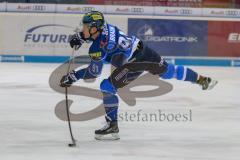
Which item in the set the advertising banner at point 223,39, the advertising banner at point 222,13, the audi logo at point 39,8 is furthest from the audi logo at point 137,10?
the audi logo at point 39,8

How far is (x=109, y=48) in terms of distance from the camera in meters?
6.82

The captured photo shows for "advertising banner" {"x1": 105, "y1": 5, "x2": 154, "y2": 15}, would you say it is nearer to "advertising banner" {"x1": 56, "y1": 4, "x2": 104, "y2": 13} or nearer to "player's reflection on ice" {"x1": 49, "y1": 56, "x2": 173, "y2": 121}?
"advertising banner" {"x1": 56, "y1": 4, "x2": 104, "y2": 13}

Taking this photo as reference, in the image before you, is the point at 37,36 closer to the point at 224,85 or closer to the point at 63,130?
the point at 224,85

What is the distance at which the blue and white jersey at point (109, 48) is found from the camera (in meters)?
6.78

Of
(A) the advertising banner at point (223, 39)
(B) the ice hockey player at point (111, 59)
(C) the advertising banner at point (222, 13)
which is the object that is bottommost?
(A) the advertising banner at point (223, 39)

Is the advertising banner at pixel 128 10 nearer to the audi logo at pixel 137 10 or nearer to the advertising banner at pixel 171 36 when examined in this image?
the audi logo at pixel 137 10

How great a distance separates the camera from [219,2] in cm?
1734

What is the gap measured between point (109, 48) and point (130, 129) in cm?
137

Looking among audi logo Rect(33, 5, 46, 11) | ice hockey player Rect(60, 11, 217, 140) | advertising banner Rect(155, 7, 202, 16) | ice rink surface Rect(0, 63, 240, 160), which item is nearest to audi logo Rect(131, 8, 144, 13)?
advertising banner Rect(155, 7, 202, 16)

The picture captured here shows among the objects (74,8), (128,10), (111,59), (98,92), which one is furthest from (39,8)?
(111,59)

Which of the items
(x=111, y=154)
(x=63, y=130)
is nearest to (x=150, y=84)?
(x=63, y=130)

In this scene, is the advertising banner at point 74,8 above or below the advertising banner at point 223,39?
above

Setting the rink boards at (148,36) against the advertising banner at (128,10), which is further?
the advertising banner at (128,10)

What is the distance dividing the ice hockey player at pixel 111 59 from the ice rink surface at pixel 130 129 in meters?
0.41
